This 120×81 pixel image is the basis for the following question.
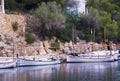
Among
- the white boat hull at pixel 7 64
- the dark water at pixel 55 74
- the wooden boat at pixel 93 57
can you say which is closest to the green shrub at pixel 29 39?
the wooden boat at pixel 93 57

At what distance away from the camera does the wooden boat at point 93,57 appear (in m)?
57.1

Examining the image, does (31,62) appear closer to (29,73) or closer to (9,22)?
(9,22)

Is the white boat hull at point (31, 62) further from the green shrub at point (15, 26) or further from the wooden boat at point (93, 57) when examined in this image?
the green shrub at point (15, 26)

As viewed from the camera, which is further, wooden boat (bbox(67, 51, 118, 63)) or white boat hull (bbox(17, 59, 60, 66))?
wooden boat (bbox(67, 51, 118, 63))

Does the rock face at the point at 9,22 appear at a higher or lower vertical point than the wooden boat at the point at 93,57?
higher

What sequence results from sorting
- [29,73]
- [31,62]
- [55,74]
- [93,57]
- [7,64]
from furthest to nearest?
[93,57], [31,62], [7,64], [29,73], [55,74]

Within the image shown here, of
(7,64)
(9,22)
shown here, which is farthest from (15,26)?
(7,64)

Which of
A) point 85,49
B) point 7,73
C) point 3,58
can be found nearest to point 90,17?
point 85,49

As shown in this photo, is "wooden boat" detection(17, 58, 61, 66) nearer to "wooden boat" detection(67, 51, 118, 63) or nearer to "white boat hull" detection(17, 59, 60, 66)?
"white boat hull" detection(17, 59, 60, 66)

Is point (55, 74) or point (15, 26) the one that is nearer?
point (55, 74)

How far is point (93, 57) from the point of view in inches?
2329

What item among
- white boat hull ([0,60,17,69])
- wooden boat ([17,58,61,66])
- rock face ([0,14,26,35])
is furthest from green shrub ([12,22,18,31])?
white boat hull ([0,60,17,69])

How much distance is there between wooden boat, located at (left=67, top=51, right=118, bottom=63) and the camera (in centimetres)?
5707

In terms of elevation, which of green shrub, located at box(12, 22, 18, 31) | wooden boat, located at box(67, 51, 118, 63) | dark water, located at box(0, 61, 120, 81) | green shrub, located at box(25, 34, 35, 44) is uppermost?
green shrub, located at box(12, 22, 18, 31)
